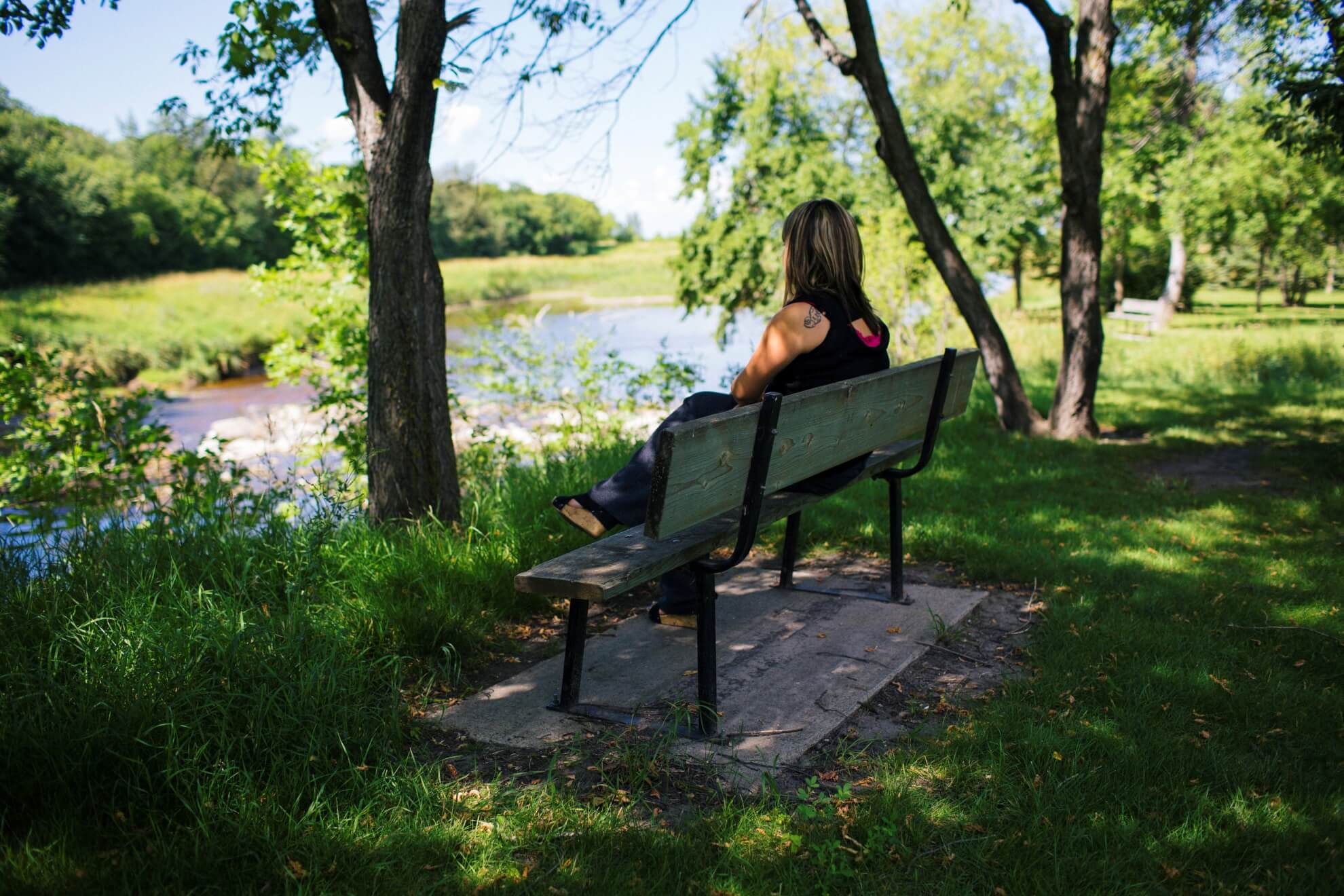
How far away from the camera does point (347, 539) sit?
4133 mm

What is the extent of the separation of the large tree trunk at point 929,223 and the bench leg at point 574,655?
5679 millimetres

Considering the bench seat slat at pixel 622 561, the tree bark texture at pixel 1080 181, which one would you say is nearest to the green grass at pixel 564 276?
the tree bark texture at pixel 1080 181

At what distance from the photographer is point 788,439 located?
311 cm

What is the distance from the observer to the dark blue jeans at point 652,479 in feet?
10.8

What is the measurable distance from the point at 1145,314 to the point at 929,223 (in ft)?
79.3

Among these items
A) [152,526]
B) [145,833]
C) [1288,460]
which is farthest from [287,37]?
[1288,460]

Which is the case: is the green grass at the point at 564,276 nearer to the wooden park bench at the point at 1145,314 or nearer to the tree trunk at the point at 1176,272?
the wooden park bench at the point at 1145,314

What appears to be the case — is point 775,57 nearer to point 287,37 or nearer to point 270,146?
point 270,146

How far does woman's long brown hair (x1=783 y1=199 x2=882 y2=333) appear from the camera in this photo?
11.8 ft

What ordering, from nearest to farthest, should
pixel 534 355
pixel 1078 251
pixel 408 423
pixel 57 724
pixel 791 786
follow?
pixel 57 724
pixel 791 786
pixel 408 423
pixel 1078 251
pixel 534 355

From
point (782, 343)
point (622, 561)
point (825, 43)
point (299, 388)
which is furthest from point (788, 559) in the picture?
point (299, 388)

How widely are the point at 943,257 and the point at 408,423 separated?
5148 mm

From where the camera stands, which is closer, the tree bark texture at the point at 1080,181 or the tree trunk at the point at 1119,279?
the tree bark texture at the point at 1080,181

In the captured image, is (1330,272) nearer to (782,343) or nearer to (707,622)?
(782,343)
